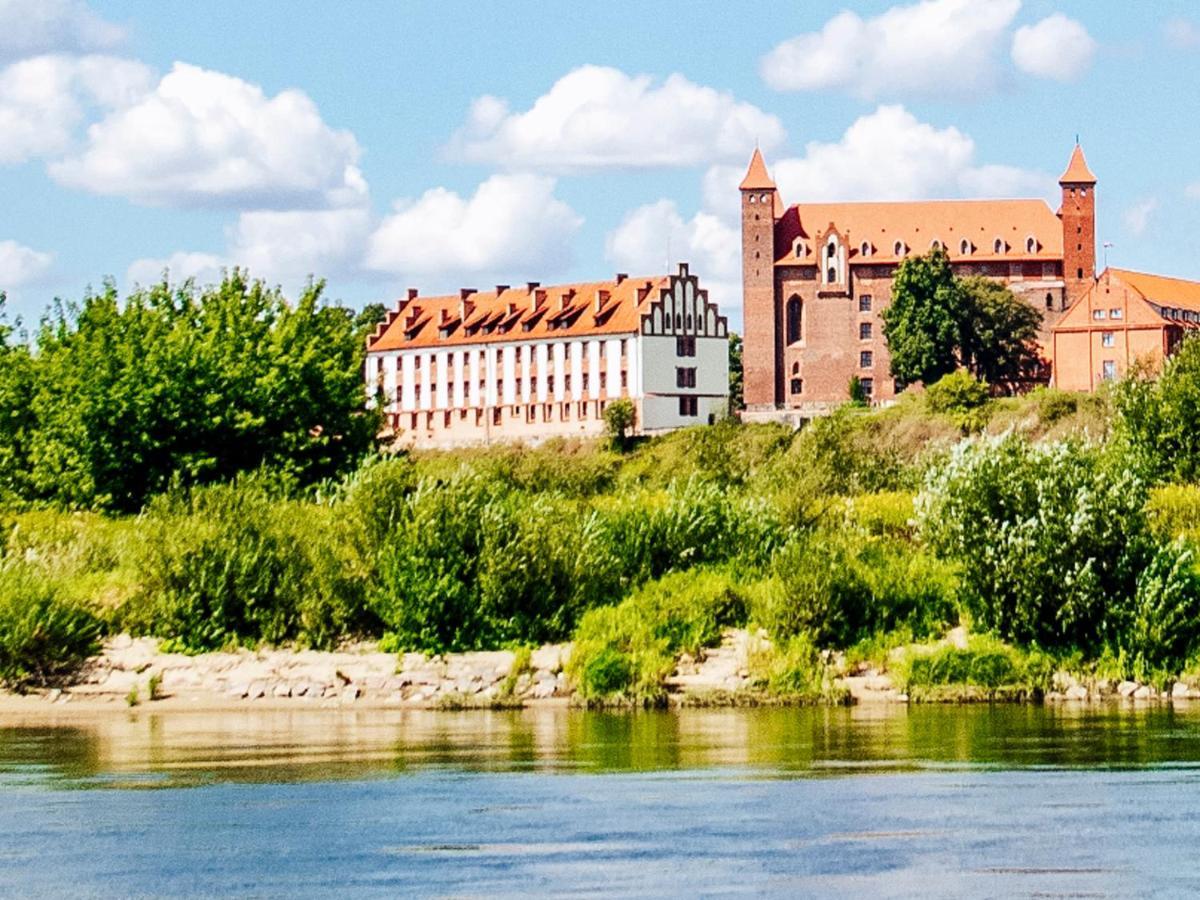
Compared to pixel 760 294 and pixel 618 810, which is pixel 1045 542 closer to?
pixel 618 810

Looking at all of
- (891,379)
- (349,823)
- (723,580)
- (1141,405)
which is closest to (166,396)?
(723,580)

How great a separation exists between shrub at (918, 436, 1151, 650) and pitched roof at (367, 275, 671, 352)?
10181cm

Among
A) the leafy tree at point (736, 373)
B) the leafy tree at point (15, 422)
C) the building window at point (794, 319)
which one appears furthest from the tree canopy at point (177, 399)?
the building window at point (794, 319)

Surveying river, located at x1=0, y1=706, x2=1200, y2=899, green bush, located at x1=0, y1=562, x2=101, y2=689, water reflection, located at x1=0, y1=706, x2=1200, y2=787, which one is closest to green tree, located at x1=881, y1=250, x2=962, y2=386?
green bush, located at x1=0, y1=562, x2=101, y2=689

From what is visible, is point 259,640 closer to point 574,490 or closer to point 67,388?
point 67,388

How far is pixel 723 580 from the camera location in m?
40.0

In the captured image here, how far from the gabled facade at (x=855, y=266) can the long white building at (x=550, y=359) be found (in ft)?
52.1

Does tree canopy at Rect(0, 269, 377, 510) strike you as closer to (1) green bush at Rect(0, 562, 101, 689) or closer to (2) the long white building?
(1) green bush at Rect(0, 562, 101, 689)

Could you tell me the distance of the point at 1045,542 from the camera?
37469 millimetres

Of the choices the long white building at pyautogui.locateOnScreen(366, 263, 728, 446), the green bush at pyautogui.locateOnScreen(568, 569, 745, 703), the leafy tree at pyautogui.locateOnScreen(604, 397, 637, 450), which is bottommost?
the green bush at pyautogui.locateOnScreen(568, 569, 745, 703)

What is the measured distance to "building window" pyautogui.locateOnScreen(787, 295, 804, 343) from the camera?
16012 centimetres

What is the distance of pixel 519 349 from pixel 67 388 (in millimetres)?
94554

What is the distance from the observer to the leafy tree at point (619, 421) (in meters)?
136

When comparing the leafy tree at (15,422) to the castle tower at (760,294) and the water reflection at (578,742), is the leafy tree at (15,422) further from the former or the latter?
the castle tower at (760,294)
